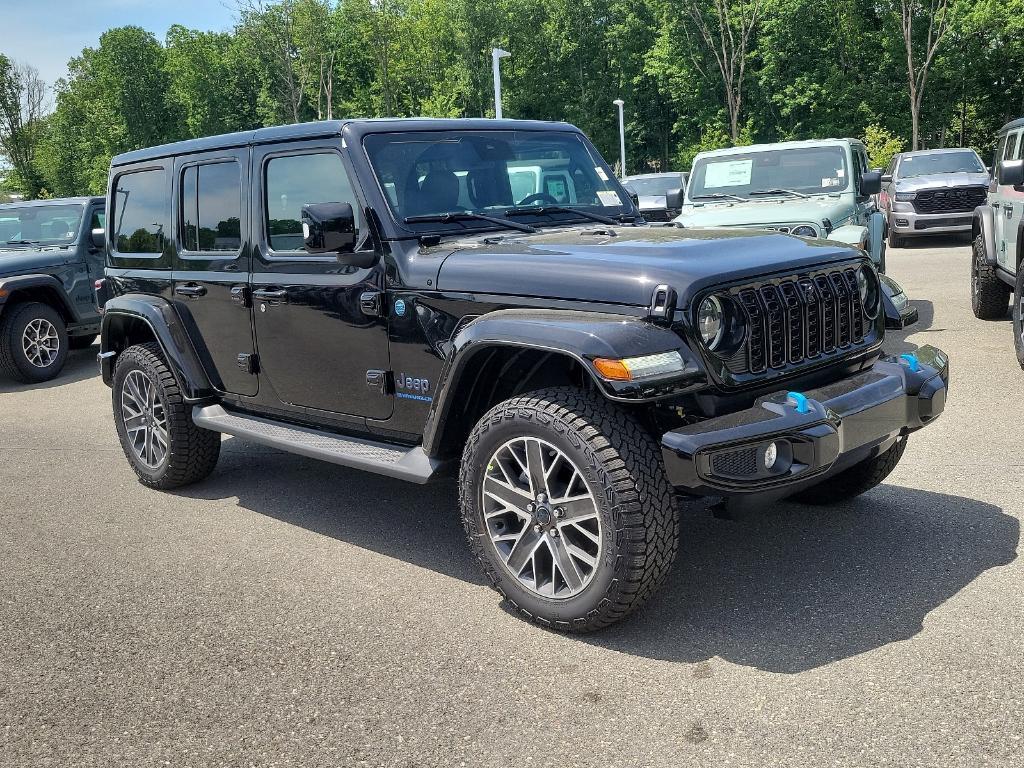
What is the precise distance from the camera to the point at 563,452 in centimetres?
346

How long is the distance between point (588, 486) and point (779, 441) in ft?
2.17

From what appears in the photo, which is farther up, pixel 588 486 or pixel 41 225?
pixel 41 225

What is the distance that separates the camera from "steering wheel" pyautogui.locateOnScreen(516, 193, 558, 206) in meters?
4.71

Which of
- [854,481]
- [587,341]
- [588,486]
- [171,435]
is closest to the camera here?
[587,341]

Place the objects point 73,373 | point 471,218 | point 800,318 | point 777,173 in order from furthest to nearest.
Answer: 1. point 73,373
2. point 777,173
3. point 471,218
4. point 800,318

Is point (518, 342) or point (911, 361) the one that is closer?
point (518, 342)

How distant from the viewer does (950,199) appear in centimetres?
1756

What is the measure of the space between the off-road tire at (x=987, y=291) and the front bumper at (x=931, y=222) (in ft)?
27.2

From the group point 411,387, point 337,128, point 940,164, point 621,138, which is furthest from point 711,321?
point 621,138

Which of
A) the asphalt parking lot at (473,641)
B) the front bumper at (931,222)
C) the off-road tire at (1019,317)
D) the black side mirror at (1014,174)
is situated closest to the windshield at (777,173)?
the black side mirror at (1014,174)

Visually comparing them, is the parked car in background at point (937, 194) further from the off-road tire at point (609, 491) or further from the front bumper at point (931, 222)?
the off-road tire at point (609, 491)

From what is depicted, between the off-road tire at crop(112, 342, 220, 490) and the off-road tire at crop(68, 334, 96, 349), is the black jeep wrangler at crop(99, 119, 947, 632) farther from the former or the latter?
the off-road tire at crop(68, 334, 96, 349)

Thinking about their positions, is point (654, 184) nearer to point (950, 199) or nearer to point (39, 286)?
point (950, 199)

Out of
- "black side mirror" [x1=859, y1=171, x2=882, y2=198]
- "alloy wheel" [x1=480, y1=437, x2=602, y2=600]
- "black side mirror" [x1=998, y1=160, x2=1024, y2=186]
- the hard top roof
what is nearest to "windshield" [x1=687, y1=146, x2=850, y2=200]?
"black side mirror" [x1=859, y1=171, x2=882, y2=198]
